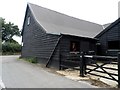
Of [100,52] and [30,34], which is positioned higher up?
[30,34]

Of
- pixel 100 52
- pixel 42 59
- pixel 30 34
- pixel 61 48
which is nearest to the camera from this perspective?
pixel 61 48

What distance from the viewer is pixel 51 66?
502 inches

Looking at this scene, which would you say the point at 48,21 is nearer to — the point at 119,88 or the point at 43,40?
the point at 43,40

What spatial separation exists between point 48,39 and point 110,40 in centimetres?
641

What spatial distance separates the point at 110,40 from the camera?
15711 millimetres

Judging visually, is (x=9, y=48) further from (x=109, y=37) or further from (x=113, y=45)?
(x=113, y=45)

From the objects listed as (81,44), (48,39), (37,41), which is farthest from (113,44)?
(37,41)

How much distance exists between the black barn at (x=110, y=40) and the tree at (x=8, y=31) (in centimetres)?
3931

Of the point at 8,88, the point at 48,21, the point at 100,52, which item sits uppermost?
the point at 48,21

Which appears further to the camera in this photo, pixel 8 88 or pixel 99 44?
pixel 99 44

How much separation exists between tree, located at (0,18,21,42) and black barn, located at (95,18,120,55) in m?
39.3

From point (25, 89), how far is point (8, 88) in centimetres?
76

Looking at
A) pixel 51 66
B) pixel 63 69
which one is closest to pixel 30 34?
pixel 51 66

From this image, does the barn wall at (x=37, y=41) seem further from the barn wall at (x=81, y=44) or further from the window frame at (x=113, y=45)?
the window frame at (x=113, y=45)
